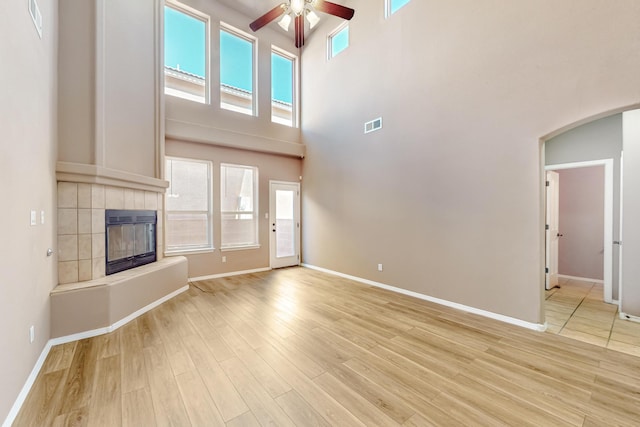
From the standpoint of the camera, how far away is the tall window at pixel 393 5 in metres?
4.29

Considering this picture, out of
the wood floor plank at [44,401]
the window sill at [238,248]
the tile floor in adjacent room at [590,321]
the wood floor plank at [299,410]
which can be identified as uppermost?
the window sill at [238,248]

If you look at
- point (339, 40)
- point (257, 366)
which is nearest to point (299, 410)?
point (257, 366)

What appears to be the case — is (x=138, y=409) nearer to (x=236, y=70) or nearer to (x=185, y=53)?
(x=185, y=53)

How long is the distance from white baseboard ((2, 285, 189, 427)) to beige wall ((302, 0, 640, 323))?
3.30 m

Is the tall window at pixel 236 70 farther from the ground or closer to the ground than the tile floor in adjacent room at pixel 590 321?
farther from the ground

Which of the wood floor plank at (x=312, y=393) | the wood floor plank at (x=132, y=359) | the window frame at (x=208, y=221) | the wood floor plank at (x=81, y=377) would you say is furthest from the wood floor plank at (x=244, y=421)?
the window frame at (x=208, y=221)

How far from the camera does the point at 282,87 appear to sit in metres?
→ 6.40

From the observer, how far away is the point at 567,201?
17.3 feet

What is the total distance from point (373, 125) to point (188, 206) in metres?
3.91

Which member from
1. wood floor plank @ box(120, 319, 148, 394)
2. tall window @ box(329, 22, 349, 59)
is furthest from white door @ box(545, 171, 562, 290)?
wood floor plank @ box(120, 319, 148, 394)

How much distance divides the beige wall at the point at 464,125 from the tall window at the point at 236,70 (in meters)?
1.98

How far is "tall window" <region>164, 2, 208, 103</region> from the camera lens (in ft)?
15.9

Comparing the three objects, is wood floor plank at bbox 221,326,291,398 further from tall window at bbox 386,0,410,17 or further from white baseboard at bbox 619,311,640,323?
tall window at bbox 386,0,410,17

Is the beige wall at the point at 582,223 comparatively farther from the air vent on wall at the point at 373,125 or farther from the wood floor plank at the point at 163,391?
the wood floor plank at the point at 163,391
